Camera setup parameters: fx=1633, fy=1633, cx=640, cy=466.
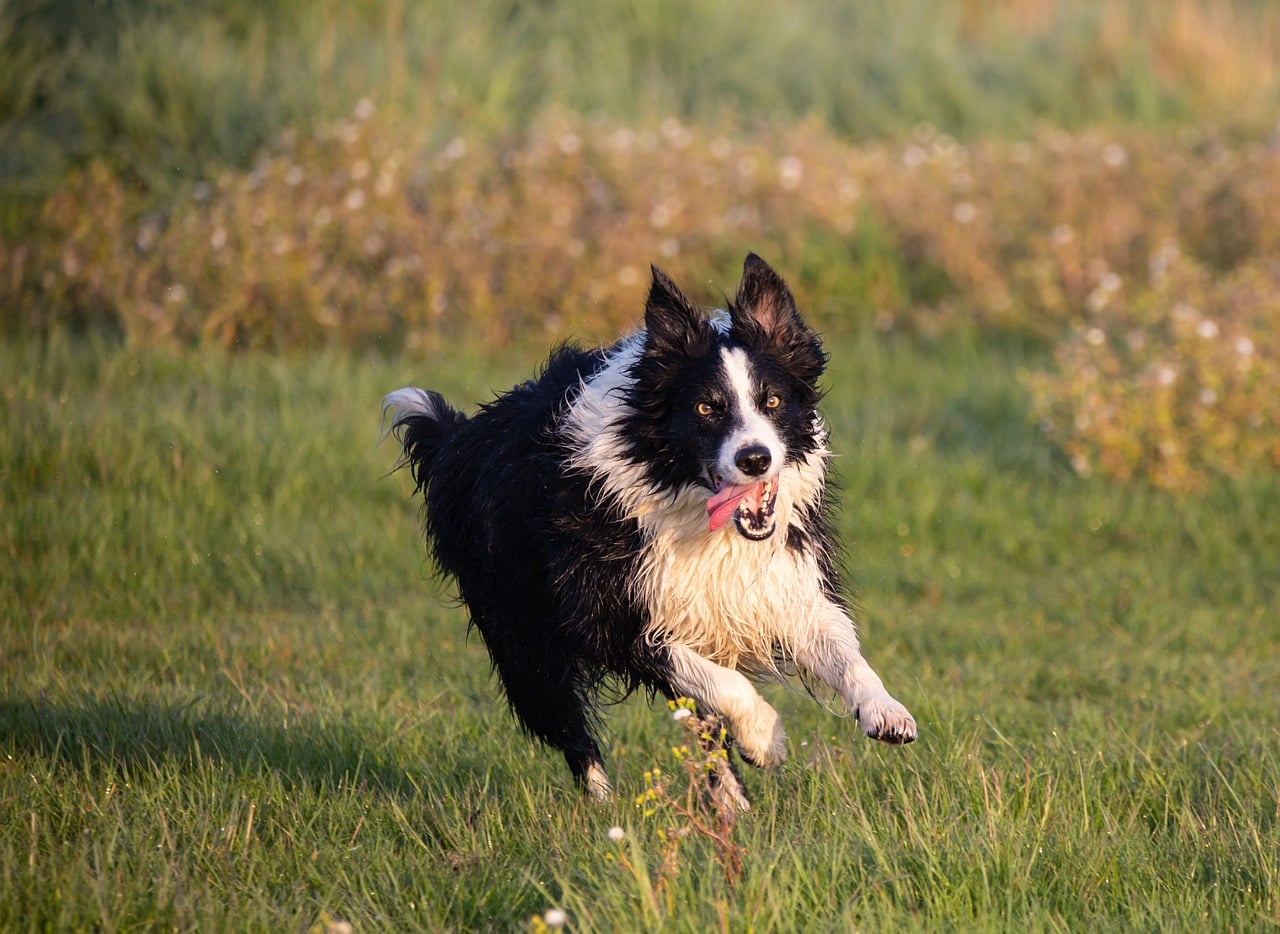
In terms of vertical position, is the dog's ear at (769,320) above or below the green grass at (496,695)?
above

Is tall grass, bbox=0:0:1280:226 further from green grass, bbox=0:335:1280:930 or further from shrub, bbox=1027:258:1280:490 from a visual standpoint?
shrub, bbox=1027:258:1280:490

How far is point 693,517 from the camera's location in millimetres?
4371

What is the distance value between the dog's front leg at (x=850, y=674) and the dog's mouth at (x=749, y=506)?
0.34 metres

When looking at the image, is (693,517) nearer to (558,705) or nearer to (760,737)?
(760,737)

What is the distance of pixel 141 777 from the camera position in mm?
4691

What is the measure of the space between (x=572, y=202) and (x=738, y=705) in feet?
23.6

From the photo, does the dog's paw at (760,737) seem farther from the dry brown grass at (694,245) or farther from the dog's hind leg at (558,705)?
the dry brown grass at (694,245)

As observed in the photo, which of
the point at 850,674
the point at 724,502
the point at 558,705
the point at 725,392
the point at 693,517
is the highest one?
the point at 725,392

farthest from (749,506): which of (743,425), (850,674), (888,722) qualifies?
(888,722)

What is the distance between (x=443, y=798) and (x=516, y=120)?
884cm

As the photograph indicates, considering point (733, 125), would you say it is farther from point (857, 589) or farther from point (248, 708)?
point (248, 708)

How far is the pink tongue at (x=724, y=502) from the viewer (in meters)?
4.15

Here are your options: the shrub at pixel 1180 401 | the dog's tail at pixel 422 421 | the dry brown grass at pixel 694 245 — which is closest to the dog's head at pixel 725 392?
the dog's tail at pixel 422 421

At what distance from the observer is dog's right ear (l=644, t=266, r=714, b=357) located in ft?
14.1
